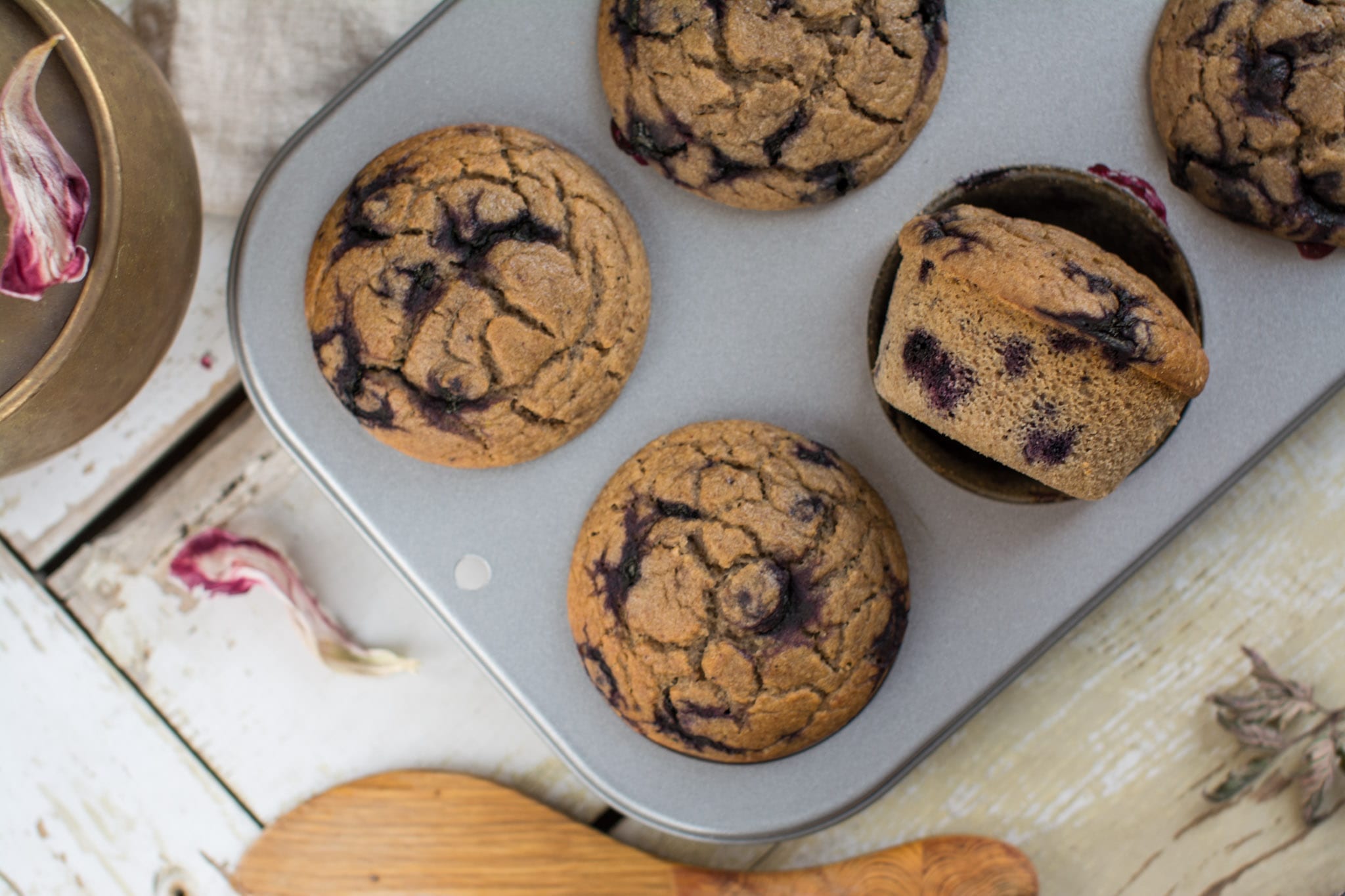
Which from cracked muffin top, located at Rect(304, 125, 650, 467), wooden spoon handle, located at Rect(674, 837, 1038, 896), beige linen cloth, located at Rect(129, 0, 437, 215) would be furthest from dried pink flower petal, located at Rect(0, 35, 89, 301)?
wooden spoon handle, located at Rect(674, 837, 1038, 896)

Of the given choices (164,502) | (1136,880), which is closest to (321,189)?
(164,502)

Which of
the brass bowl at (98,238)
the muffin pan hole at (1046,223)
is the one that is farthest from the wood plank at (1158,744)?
the brass bowl at (98,238)

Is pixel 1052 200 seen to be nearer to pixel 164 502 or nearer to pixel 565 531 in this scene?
pixel 565 531

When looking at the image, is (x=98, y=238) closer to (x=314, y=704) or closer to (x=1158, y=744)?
(x=314, y=704)

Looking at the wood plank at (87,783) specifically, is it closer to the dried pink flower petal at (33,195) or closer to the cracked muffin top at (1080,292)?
the dried pink flower petal at (33,195)

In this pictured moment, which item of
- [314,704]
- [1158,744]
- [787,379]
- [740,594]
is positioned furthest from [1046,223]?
[314,704]

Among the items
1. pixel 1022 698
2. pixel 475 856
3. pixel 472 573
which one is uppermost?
A: pixel 472 573
